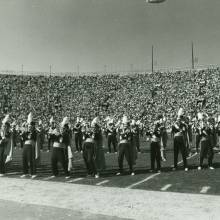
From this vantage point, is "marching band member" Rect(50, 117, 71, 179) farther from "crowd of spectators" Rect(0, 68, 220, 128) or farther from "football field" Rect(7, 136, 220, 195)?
"crowd of spectators" Rect(0, 68, 220, 128)

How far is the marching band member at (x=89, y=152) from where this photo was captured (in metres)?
11.3

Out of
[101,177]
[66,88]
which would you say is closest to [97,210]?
[101,177]

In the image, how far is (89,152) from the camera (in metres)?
11.3

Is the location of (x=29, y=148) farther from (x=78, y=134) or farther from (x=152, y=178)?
(x=78, y=134)

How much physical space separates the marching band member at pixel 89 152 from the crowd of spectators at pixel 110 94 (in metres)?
29.3

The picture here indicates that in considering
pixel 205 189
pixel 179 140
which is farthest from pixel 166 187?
pixel 179 140

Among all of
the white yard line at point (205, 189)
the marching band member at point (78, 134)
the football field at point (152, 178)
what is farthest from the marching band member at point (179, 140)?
the marching band member at point (78, 134)

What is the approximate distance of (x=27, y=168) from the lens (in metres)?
11.8

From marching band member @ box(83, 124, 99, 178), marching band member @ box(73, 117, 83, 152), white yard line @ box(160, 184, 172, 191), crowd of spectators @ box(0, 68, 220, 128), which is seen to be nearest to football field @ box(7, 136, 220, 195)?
white yard line @ box(160, 184, 172, 191)

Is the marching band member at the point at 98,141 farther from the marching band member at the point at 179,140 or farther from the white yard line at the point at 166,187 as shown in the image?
the white yard line at the point at 166,187

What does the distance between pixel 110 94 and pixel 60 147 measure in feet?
122

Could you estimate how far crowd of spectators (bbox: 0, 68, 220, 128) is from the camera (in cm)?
4278

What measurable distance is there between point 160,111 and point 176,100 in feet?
6.84

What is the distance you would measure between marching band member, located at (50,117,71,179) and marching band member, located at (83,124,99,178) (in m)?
0.52
